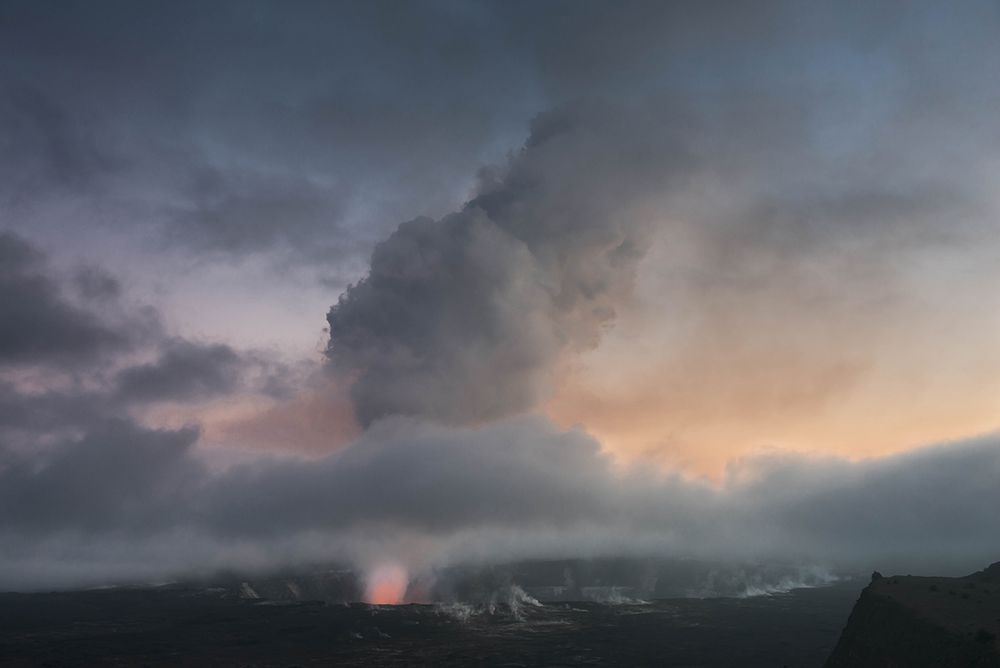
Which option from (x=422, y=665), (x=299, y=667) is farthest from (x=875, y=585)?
(x=299, y=667)

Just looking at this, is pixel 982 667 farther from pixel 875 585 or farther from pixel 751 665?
pixel 751 665

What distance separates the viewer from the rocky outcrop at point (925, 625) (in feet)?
294

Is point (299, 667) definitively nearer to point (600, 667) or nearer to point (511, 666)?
point (511, 666)

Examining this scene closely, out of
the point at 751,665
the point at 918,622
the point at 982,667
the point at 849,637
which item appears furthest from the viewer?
the point at 751,665

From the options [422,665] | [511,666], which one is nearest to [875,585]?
[511,666]

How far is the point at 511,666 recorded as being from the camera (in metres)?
193

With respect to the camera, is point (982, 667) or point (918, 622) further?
point (918, 622)

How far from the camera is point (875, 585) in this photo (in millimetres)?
119750

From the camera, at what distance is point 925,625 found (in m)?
98.4

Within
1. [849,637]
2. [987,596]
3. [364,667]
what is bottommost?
[364,667]

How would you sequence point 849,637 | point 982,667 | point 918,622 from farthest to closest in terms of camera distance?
1. point 849,637
2. point 918,622
3. point 982,667

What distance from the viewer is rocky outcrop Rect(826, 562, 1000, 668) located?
294 ft

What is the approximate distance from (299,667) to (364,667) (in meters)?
19.2

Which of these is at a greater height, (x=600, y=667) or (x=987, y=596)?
(x=987, y=596)
